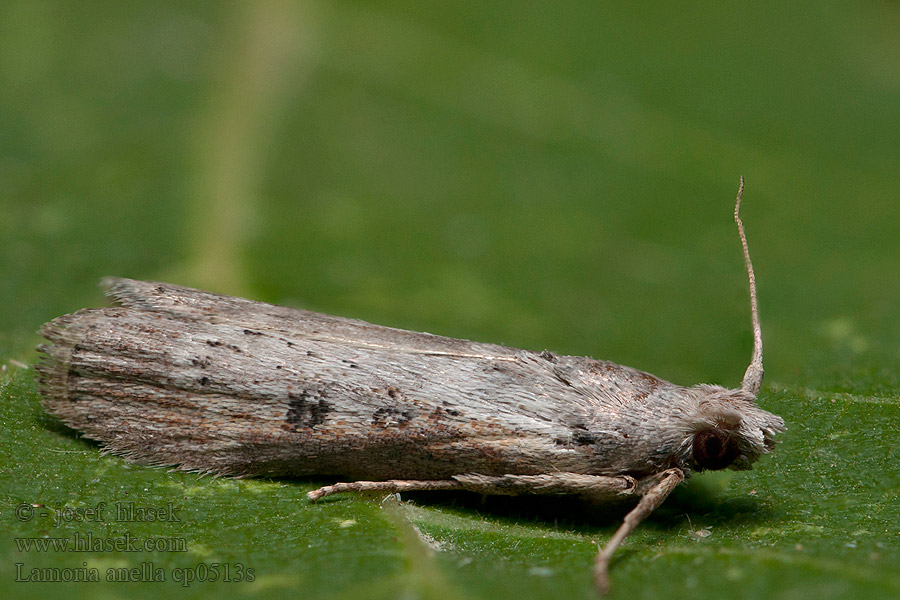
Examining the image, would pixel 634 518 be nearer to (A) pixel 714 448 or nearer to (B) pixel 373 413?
(A) pixel 714 448

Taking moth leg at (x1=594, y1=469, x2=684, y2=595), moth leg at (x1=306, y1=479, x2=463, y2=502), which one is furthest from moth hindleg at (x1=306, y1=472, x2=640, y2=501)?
moth leg at (x1=594, y1=469, x2=684, y2=595)

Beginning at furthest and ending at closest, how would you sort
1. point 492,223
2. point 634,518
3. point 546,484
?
point 492,223 → point 546,484 → point 634,518

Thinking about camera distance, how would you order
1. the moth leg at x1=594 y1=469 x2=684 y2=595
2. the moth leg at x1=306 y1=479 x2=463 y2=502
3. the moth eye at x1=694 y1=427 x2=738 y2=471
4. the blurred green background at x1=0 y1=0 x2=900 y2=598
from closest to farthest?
the moth leg at x1=594 y1=469 x2=684 y2=595 → the blurred green background at x1=0 y1=0 x2=900 y2=598 → the moth leg at x1=306 y1=479 x2=463 y2=502 → the moth eye at x1=694 y1=427 x2=738 y2=471

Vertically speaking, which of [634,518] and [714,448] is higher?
[714,448]

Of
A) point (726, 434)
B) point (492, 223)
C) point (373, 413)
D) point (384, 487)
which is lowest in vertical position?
point (384, 487)

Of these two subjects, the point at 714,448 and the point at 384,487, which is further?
the point at 714,448

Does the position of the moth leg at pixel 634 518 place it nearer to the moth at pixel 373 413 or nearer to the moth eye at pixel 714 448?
the moth at pixel 373 413

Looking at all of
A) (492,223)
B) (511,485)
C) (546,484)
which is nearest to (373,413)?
(511,485)

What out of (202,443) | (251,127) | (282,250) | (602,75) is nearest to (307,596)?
(202,443)

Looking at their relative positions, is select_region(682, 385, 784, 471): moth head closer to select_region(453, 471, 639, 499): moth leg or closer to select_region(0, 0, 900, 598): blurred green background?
select_region(0, 0, 900, 598): blurred green background
